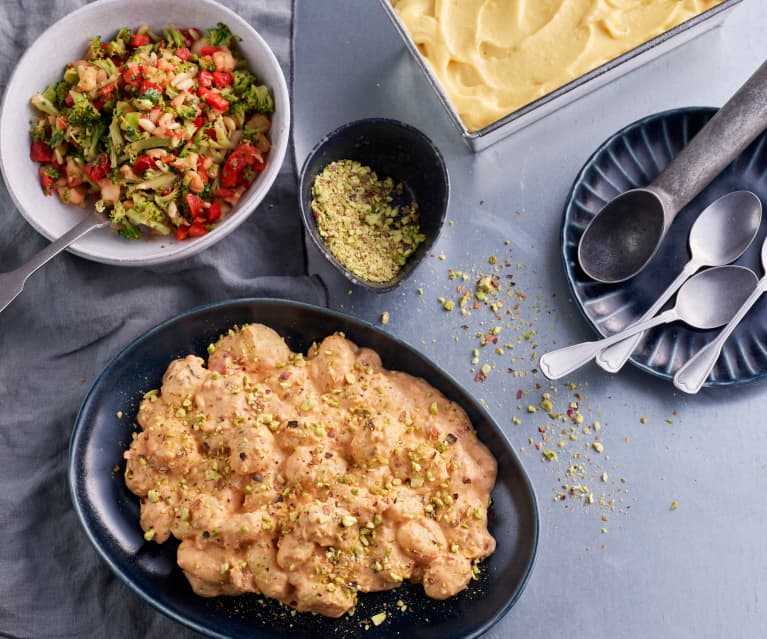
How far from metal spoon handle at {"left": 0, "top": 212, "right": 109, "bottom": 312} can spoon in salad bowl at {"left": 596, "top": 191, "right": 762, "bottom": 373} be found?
1.79 meters

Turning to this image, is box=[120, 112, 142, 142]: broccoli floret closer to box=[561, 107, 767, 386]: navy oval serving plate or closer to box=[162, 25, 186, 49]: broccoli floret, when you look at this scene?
box=[162, 25, 186, 49]: broccoli floret

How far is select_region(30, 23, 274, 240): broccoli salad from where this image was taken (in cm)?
246

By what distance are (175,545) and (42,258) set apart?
1.04 meters

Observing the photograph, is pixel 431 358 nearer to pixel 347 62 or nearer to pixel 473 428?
pixel 473 428

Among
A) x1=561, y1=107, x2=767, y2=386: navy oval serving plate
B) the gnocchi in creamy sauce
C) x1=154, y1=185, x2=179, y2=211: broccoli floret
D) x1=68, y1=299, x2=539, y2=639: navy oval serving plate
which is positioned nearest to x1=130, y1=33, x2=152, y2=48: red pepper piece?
x1=154, y1=185, x2=179, y2=211: broccoli floret

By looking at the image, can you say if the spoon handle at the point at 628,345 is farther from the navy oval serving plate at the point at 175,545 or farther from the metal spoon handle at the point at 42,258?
the metal spoon handle at the point at 42,258

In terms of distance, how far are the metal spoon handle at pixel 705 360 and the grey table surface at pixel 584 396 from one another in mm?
149

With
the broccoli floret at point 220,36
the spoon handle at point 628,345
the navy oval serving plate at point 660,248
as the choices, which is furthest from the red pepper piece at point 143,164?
the spoon handle at point 628,345

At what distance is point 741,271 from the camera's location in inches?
105

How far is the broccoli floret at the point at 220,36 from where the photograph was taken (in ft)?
8.56

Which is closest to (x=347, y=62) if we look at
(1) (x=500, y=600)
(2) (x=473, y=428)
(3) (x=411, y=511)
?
(2) (x=473, y=428)

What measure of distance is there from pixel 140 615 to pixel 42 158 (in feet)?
5.25

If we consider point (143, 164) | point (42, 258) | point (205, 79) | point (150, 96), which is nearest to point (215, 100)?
point (205, 79)

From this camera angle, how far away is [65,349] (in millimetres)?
2840
